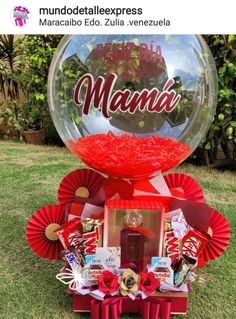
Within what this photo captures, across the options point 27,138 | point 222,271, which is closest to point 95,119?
point 222,271

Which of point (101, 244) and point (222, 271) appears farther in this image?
point (222, 271)

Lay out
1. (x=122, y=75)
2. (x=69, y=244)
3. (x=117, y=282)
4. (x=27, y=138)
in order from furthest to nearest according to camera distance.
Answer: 1. (x=27, y=138)
2. (x=69, y=244)
3. (x=117, y=282)
4. (x=122, y=75)

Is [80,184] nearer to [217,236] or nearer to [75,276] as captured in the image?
[75,276]

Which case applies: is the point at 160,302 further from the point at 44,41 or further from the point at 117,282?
the point at 44,41

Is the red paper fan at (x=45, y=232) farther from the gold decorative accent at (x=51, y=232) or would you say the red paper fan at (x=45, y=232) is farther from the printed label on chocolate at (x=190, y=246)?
the printed label on chocolate at (x=190, y=246)

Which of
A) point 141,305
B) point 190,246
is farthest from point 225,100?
point 141,305

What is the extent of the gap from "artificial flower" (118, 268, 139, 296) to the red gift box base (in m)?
0.05

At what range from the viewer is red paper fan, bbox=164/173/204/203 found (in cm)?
242

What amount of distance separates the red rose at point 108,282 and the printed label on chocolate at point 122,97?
27.6 inches

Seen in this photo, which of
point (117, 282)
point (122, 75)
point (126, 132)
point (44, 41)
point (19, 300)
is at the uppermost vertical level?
point (44, 41)

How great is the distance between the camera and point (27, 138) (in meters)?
6.12

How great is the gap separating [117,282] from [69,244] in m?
0.30
